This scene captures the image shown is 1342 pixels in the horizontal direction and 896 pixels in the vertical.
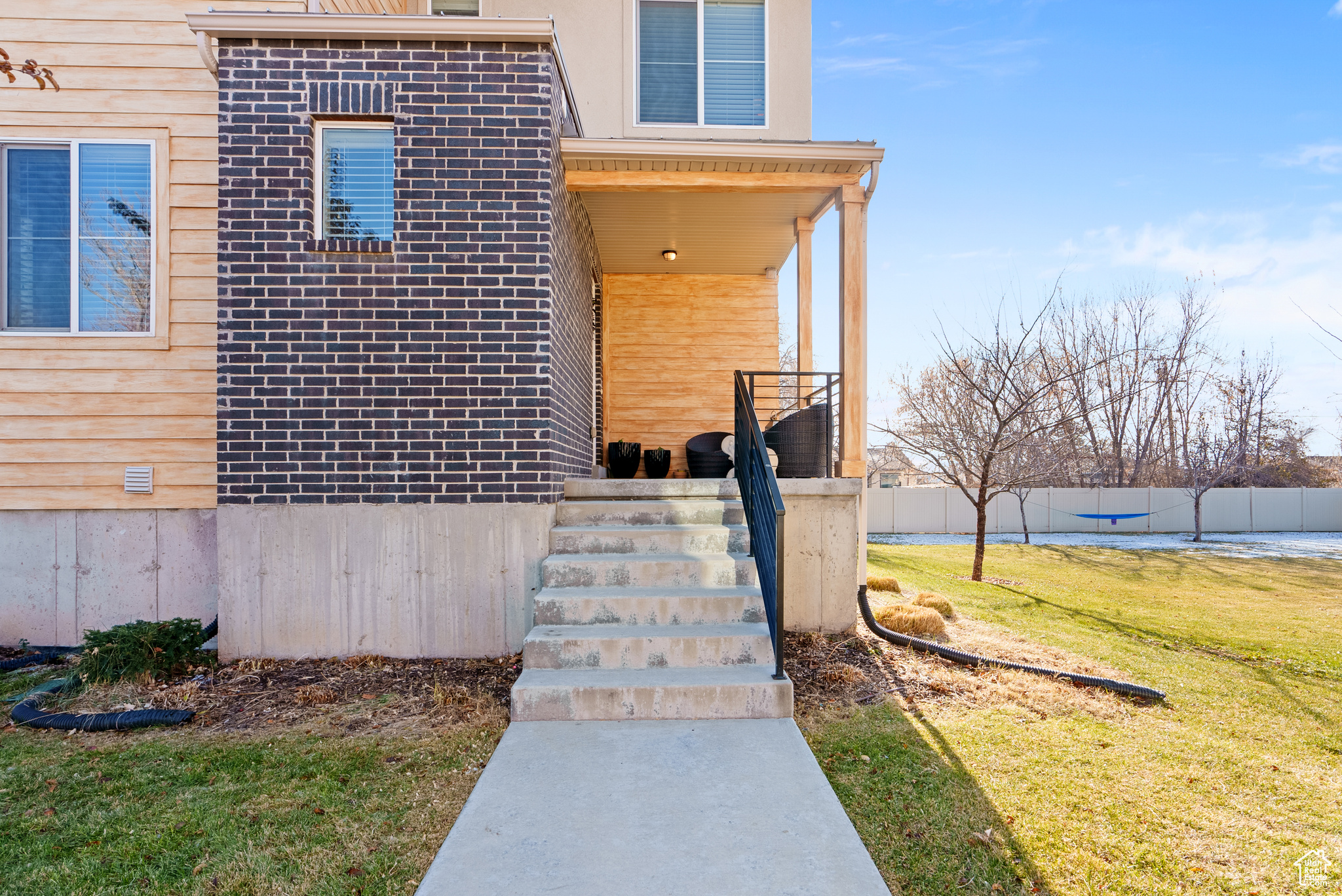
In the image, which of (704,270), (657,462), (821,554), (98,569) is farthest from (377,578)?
(704,270)

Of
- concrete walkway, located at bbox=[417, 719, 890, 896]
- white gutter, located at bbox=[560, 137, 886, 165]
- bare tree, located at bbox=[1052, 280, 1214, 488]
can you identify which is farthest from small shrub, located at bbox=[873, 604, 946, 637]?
bare tree, located at bbox=[1052, 280, 1214, 488]

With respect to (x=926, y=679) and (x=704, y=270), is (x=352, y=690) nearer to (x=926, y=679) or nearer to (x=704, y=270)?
(x=926, y=679)

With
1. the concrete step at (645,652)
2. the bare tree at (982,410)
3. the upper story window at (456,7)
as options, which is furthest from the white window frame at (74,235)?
the bare tree at (982,410)

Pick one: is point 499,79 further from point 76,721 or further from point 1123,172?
point 1123,172

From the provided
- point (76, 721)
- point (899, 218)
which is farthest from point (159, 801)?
point (899, 218)

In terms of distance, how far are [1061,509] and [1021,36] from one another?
573 inches

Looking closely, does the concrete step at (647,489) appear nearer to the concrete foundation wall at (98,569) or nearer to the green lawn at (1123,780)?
the green lawn at (1123,780)

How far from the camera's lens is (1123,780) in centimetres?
292

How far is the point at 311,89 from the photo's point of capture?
4305 millimetres

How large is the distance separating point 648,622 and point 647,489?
4.66 feet

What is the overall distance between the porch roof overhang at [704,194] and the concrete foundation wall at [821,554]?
2.53 m

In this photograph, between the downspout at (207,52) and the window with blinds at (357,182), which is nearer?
the downspout at (207,52)

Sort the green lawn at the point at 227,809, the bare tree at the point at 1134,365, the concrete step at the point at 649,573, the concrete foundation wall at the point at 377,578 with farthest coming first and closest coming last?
1. the bare tree at the point at 1134,365
2. the concrete foundation wall at the point at 377,578
3. the concrete step at the point at 649,573
4. the green lawn at the point at 227,809

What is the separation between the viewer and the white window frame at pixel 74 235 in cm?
491
